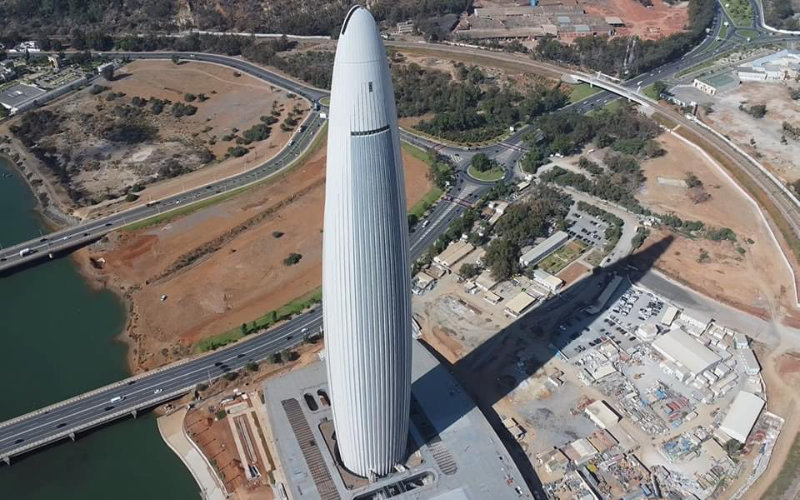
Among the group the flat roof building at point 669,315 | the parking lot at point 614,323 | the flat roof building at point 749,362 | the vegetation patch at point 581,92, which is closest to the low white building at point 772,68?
the vegetation patch at point 581,92

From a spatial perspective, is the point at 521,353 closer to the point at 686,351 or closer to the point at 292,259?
the point at 686,351

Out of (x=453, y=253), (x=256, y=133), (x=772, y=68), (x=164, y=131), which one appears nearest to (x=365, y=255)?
(x=453, y=253)

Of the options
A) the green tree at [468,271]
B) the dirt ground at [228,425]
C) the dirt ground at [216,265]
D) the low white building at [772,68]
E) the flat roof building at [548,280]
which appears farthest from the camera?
the low white building at [772,68]

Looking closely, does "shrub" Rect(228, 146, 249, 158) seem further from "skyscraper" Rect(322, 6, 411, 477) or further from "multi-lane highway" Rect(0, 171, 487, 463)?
"skyscraper" Rect(322, 6, 411, 477)

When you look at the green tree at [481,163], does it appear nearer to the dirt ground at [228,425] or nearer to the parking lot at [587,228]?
the parking lot at [587,228]

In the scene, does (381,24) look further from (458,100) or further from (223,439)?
(223,439)

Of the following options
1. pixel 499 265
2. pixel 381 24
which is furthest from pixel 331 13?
pixel 499 265

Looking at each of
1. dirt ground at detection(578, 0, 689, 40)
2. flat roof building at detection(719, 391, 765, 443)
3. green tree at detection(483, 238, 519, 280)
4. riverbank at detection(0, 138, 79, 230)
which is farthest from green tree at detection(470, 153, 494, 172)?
dirt ground at detection(578, 0, 689, 40)
